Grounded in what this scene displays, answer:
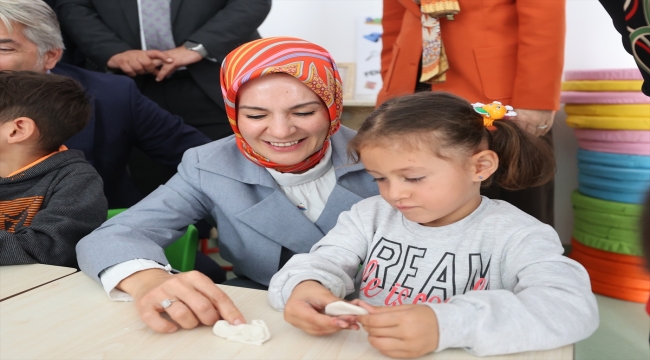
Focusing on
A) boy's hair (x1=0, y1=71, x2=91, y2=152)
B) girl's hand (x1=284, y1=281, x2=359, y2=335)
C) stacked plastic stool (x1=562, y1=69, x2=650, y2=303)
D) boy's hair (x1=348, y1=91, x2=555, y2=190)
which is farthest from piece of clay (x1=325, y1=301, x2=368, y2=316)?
stacked plastic stool (x1=562, y1=69, x2=650, y2=303)

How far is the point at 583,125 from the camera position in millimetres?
2770

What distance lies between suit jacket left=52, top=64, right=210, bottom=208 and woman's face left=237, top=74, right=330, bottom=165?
88 centimetres

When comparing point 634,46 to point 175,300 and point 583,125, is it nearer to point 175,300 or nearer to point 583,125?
point 175,300

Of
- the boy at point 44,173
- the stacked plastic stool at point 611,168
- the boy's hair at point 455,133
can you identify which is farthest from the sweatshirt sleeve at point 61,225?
the stacked plastic stool at point 611,168

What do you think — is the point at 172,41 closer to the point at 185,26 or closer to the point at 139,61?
the point at 185,26

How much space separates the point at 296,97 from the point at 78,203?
62 centimetres

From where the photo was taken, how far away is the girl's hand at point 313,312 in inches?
32.9

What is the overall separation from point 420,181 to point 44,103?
119 cm

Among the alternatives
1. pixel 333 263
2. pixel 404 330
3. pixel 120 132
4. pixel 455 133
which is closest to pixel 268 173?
pixel 333 263

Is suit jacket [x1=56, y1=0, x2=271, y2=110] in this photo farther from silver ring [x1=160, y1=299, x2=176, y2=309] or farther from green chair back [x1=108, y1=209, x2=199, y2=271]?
silver ring [x1=160, y1=299, x2=176, y2=309]

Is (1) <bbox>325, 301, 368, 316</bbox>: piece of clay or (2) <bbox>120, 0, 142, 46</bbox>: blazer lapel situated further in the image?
(2) <bbox>120, 0, 142, 46</bbox>: blazer lapel

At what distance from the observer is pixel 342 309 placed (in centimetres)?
82

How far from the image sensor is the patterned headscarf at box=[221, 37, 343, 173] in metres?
1.38

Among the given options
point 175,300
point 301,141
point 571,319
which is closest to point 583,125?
point 301,141
